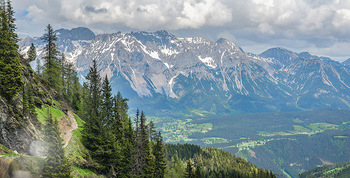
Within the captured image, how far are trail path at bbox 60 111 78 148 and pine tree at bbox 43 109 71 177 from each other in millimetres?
10494

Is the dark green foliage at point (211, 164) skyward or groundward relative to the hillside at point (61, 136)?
groundward

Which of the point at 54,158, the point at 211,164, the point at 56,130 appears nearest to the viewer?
the point at 54,158

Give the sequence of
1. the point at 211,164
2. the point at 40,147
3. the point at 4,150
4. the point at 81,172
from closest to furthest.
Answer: the point at 4,150 < the point at 40,147 < the point at 81,172 < the point at 211,164

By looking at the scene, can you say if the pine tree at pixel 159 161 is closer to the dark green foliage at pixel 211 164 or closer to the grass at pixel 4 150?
the dark green foliage at pixel 211 164

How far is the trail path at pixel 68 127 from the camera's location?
43650 millimetres

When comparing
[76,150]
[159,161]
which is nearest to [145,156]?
[159,161]

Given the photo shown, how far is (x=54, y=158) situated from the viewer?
3053cm

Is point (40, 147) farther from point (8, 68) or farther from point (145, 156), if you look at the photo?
point (145, 156)

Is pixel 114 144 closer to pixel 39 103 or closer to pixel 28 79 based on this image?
pixel 39 103

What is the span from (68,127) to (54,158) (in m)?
19.1

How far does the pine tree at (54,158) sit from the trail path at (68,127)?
34.4 feet

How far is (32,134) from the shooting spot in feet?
115

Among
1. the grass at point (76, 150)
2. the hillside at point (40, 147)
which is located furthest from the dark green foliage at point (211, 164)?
the hillside at point (40, 147)

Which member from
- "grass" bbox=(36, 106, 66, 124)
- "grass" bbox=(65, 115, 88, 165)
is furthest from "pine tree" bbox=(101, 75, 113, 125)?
"grass" bbox=(36, 106, 66, 124)
